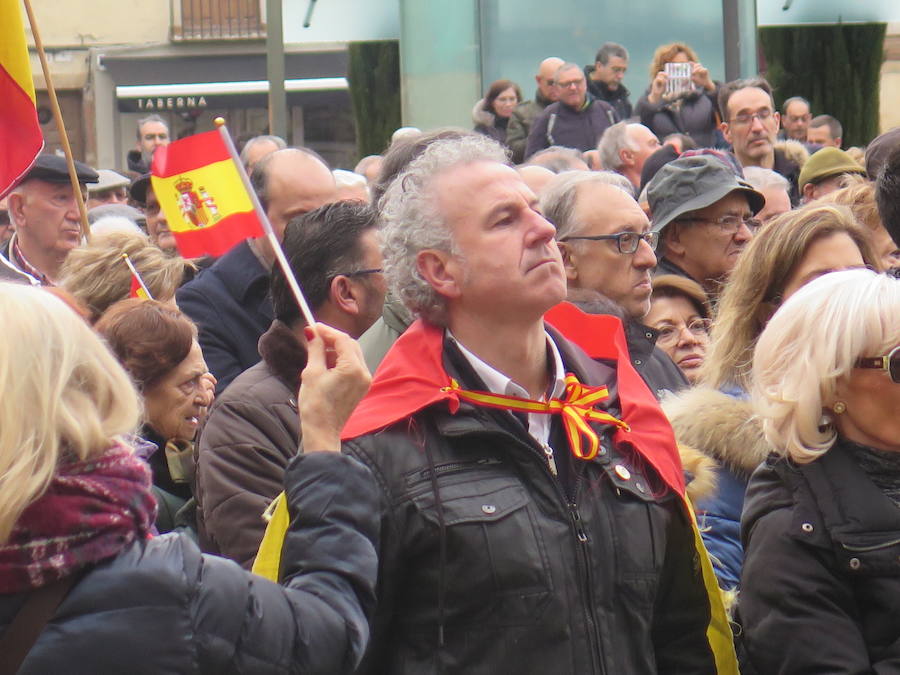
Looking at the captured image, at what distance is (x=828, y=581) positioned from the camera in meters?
3.05

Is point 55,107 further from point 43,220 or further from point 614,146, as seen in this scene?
point 614,146

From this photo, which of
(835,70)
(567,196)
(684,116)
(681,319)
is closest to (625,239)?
(567,196)

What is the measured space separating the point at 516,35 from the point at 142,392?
30.5 feet

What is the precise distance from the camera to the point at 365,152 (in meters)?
17.9

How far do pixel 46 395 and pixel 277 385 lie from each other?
1.87 m

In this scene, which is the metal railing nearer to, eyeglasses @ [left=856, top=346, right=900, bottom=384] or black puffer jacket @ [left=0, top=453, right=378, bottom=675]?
eyeglasses @ [left=856, top=346, right=900, bottom=384]

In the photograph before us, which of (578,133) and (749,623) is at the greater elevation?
(578,133)

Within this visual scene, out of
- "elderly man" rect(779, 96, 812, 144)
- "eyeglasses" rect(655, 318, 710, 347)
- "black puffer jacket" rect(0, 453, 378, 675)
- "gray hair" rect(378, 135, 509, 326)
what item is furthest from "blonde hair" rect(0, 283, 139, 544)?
"elderly man" rect(779, 96, 812, 144)

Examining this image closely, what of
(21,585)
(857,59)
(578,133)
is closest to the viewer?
(21,585)

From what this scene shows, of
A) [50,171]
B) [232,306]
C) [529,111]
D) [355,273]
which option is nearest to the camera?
[355,273]

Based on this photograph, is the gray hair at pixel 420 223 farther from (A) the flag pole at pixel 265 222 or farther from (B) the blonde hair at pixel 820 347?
(B) the blonde hair at pixel 820 347

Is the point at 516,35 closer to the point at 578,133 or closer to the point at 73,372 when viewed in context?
the point at 578,133

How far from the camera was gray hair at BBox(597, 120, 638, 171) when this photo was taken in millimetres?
9383

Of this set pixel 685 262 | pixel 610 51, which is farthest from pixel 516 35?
pixel 685 262
